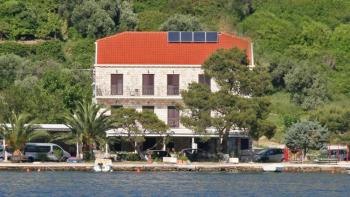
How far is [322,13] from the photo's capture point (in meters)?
132

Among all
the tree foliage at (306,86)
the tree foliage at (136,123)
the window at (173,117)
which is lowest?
the tree foliage at (136,123)

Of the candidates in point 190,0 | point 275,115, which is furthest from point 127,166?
point 190,0

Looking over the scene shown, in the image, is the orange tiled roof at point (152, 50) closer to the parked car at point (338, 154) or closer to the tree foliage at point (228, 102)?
the tree foliage at point (228, 102)

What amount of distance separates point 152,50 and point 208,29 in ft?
108

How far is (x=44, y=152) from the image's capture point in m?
84.3

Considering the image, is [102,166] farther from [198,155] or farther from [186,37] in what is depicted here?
[186,37]

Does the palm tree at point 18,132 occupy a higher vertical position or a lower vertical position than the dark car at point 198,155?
higher

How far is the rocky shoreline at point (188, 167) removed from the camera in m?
76.1

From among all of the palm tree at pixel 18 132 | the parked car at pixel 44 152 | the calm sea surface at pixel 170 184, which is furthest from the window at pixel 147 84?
the calm sea surface at pixel 170 184

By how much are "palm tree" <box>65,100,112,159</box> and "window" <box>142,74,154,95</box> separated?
7.70 m

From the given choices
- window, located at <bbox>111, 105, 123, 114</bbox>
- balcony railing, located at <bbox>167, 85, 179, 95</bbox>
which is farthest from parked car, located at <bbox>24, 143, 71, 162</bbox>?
balcony railing, located at <bbox>167, 85, 179, 95</bbox>

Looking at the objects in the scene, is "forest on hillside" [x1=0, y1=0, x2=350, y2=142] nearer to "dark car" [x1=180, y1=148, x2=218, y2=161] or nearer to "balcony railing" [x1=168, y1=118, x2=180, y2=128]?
"balcony railing" [x1=168, y1=118, x2=180, y2=128]

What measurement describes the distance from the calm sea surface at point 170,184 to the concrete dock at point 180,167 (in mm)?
1385

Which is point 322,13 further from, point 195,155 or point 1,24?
point 195,155
